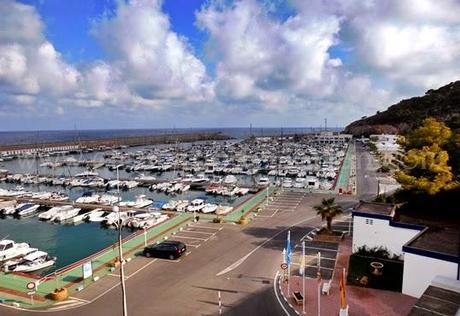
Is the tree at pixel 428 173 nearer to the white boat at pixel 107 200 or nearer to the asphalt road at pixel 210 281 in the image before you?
the asphalt road at pixel 210 281

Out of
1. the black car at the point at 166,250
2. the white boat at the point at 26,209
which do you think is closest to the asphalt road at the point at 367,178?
the black car at the point at 166,250

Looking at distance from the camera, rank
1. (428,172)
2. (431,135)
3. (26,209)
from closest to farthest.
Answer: (428,172), (431,135), (26,209)

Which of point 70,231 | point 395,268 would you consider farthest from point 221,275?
point 70,231

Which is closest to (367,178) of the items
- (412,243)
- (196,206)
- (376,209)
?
(196,206)

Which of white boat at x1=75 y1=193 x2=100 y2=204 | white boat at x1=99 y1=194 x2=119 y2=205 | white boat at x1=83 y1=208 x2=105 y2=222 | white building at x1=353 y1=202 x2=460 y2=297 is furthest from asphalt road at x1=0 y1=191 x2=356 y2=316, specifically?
white boat at x1=75 y1=193 x2=100 y2=204

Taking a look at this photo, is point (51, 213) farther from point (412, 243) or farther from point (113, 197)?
Answer: point (412, 243)

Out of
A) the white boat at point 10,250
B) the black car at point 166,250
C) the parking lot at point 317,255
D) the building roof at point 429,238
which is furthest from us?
the white boat at point 10,250
